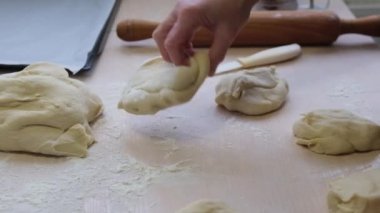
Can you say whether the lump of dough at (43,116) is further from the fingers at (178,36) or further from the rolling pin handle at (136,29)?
the rolling pin handle at (136,29)

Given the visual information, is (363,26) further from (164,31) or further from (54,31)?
(54,31)

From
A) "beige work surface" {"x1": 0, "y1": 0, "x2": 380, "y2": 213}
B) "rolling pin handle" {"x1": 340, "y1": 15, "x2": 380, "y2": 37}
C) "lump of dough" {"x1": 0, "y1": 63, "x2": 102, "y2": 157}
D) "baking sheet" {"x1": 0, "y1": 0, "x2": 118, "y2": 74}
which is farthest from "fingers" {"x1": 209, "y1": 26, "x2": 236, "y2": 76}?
"rolling pin handle" {"x1": 340, "y1": 15, "x2": 380, "y2": 37}

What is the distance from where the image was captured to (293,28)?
1.29m

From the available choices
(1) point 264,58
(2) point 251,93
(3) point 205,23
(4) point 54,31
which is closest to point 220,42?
(3) point 205,23

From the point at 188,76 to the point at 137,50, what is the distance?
39 centimetres

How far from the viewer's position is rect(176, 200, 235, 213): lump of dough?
75cm

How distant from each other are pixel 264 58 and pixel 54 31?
52 cm

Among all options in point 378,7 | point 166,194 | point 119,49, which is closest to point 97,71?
point 119,49

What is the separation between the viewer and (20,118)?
0.94 meters

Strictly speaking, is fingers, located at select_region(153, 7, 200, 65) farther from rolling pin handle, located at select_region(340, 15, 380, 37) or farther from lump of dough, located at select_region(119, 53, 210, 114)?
rolling pin handle, located at select_region(340, 15, 380, 37)

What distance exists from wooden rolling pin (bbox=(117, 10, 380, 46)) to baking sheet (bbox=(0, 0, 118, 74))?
13 centimetres

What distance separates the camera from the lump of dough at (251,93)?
1.04m

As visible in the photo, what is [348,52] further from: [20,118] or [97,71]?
[20,118]

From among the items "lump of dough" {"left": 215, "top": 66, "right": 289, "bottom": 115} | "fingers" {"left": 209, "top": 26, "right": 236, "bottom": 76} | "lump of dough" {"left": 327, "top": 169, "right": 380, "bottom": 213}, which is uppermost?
"fingers" {"left": 209, "top": 26, "right": 236, "bottom": 76}
